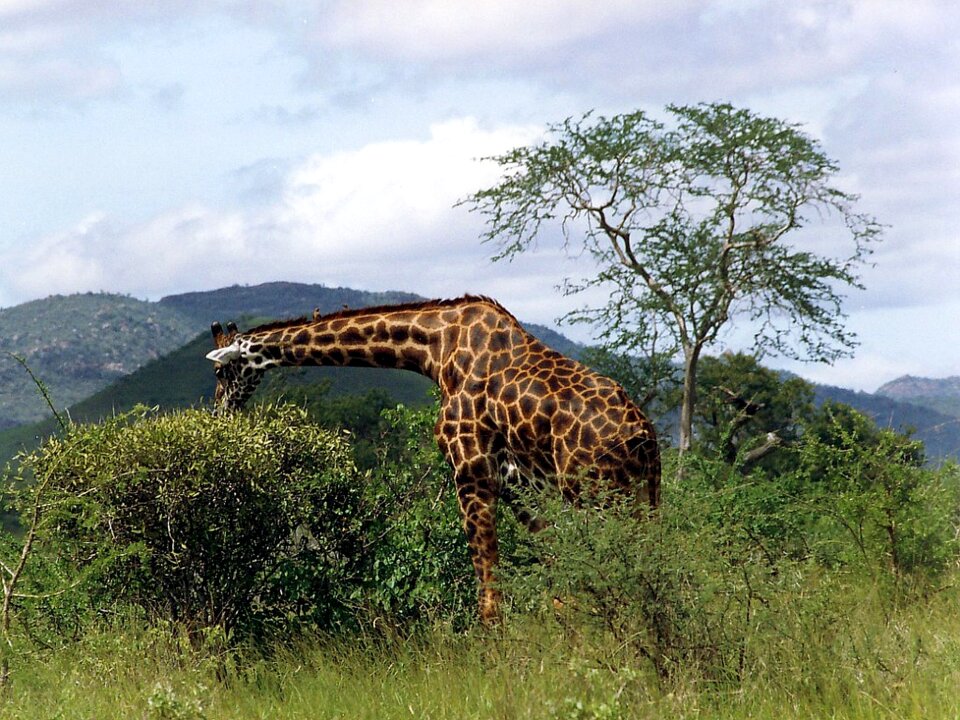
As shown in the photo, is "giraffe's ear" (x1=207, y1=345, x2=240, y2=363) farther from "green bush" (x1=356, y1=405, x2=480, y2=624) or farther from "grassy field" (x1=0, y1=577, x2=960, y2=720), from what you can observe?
"grassy field" (x1=0, y1=577, x2=960, y2=720)

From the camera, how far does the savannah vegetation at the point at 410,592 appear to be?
8133 mm

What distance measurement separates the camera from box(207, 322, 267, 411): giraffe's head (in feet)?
40.8

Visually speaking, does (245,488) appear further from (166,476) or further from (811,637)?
(811,637)

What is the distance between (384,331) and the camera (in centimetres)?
1162

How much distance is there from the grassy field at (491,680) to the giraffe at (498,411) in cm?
105

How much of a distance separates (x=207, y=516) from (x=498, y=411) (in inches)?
109

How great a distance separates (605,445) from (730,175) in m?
29.9

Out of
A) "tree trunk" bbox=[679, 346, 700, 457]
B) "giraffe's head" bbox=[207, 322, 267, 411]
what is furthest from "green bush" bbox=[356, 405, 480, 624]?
"tree trunk" bbox=[679, 346, 700, 457]

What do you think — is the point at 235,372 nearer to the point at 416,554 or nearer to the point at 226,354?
the point at 226,354

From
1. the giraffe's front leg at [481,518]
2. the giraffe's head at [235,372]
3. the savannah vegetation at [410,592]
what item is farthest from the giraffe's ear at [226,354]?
the giraffe's front leg at [481,518]

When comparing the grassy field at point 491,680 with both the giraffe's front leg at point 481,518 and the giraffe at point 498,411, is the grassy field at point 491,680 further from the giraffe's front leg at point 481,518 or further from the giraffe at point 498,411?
the giraffe at point 498,411

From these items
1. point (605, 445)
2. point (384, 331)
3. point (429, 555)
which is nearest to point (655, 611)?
point (605, 445)

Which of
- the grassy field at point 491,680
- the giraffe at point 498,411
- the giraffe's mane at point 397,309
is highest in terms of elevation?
the giraffe's mane at point 397,309

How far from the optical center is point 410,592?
11.5 m
